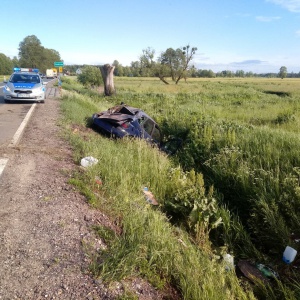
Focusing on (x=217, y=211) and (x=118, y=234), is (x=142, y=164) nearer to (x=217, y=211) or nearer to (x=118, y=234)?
(x=217, y=211)

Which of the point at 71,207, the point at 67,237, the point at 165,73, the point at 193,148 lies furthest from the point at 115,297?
the point at 165,73

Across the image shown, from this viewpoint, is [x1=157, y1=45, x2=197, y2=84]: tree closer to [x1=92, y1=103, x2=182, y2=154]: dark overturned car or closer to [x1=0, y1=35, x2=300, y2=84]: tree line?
[x1=0, y1=35, x2=300, y2=84]: tree line

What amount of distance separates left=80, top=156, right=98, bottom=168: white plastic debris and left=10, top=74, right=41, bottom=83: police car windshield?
37.7 feet

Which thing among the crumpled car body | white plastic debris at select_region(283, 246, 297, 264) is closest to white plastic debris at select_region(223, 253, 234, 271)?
white plastic debris at select_region(283, 246, 297, 264)

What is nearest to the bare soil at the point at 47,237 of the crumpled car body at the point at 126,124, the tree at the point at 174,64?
the crumpled car body at the point at 126,124

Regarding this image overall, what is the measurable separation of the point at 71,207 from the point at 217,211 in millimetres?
2721

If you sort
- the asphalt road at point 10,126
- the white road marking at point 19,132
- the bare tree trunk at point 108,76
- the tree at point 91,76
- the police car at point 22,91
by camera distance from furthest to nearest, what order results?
the tree at point 91,76 → the bare tree trunk at point 108,76 → the police car at point 22,91 → the white road marking at point 19,132 → the asphalt road at point 10,126

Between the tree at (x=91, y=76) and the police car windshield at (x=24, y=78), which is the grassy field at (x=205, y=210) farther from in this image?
the tree at (x=91, y=76)

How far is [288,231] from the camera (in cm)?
457

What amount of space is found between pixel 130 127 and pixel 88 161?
11.6ft

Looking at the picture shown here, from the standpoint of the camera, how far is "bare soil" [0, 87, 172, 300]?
102 inches

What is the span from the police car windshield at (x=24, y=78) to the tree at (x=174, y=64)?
165ft

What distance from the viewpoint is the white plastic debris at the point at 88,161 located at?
5.70 metres

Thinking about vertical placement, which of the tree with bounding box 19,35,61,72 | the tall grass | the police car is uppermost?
the tree with bounding box 19,35,61,72
